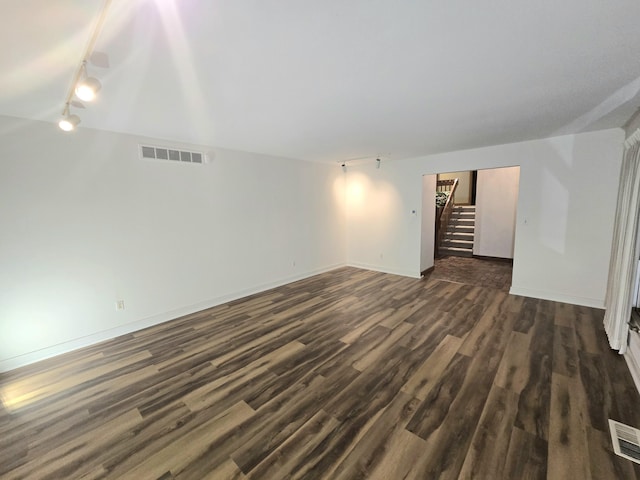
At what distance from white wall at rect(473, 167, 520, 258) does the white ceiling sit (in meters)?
4.18

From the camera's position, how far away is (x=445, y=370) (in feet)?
8.11

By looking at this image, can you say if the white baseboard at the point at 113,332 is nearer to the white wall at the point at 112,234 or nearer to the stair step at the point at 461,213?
the white wall at the point at 112,234

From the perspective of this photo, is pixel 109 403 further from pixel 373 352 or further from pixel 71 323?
pixel 373 352

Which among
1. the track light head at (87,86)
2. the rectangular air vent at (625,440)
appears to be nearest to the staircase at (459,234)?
the rectangular air vent at (625,440)

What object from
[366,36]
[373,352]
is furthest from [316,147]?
[373,352]

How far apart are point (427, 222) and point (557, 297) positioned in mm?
2552

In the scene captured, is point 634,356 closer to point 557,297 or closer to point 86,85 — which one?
point 557,297

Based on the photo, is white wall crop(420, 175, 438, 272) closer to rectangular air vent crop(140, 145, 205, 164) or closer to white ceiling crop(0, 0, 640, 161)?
white ceiling crop(0, 0, 640, 161)

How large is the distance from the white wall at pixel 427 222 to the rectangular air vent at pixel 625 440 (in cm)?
391

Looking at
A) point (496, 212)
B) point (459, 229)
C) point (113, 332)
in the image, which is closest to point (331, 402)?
point (113, 332)

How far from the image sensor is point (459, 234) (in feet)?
26.9

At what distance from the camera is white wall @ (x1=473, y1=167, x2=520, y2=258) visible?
690 centimetres

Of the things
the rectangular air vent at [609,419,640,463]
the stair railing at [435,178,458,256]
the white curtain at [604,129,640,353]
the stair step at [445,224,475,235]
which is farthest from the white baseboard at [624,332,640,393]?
the stair step at [445,224,475,235]

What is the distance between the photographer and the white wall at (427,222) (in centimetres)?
553
